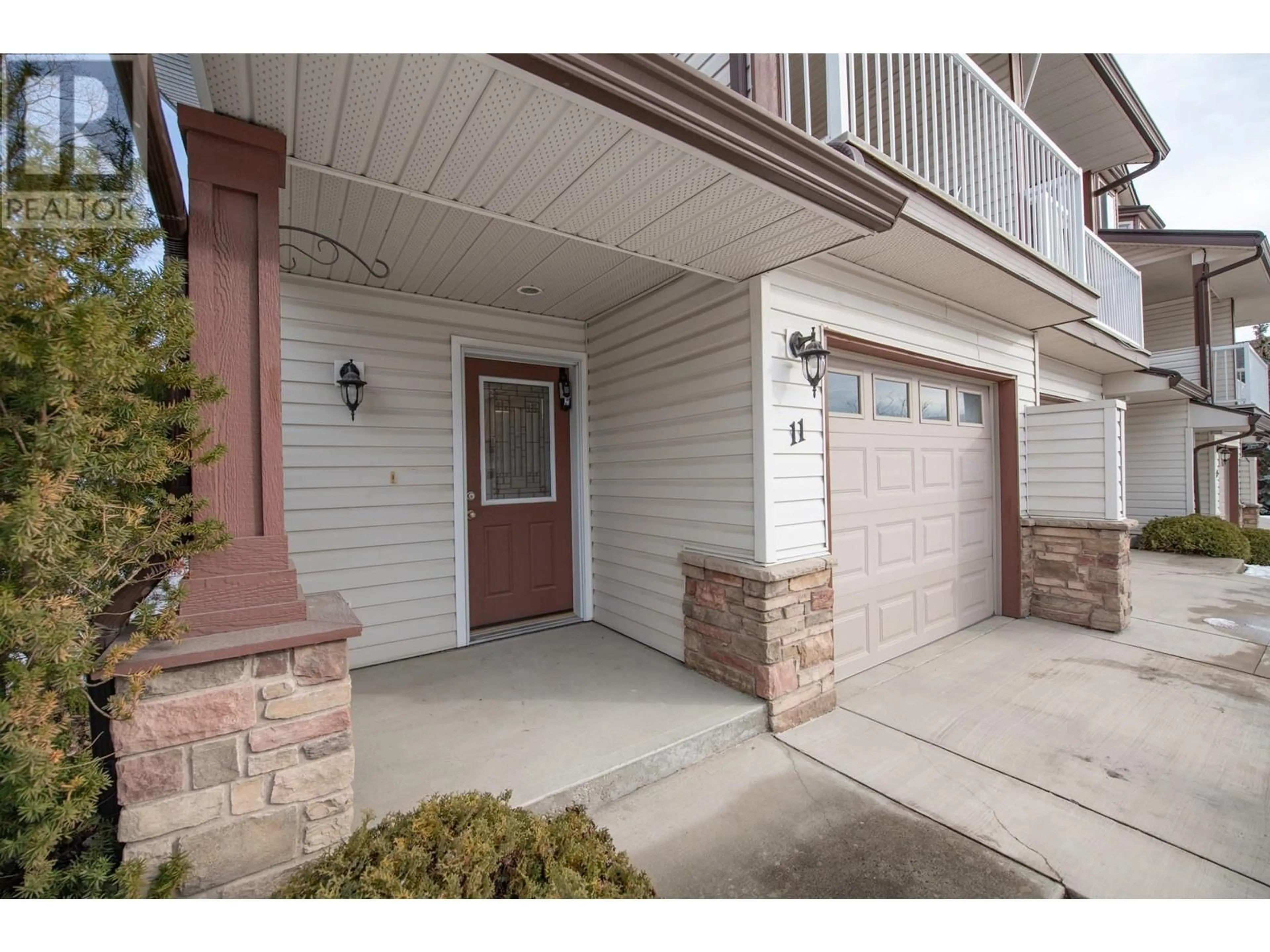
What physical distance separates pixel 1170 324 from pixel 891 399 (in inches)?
415

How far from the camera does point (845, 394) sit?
3.61 m

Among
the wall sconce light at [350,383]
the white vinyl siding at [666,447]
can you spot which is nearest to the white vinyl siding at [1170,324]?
the white vinyl siding at [666,447]

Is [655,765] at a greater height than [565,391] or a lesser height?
lesser

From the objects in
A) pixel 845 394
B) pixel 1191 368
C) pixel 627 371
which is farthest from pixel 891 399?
pixel 1191 368

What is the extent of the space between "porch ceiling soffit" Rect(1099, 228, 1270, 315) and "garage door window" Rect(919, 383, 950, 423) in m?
5.59

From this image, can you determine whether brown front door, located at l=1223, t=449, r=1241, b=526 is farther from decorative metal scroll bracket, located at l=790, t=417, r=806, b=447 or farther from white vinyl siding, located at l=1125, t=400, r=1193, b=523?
decorative metal scroll bracket, located at l=790, t=417, r=806, b=447

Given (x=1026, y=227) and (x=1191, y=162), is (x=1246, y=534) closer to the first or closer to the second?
(x=1191, y=162)

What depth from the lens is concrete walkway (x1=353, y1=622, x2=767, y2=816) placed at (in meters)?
2.17

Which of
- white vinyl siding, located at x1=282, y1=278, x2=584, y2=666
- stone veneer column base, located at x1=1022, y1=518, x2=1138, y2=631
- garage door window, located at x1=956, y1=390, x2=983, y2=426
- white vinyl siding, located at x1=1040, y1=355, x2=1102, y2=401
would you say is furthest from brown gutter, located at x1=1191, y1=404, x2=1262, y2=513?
white vinyl siding, located at x1=282, y1=278, x2=584, y2=666

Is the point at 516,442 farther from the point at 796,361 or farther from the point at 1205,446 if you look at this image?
the point at 1205,446

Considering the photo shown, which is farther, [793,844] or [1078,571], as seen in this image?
[1078,571]
